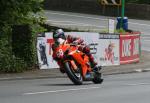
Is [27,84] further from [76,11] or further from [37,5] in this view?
[76,11]

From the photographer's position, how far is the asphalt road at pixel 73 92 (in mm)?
13703

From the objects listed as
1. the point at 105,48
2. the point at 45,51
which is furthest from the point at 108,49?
the point at 45,51

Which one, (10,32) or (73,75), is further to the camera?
(10,32)

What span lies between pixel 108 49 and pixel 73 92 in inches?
409

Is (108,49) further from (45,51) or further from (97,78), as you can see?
(97,78)

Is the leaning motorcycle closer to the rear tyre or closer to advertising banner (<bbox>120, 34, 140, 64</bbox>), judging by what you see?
the rear tyre

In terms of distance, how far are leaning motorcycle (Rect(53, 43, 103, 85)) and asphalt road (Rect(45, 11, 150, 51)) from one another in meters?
21.0

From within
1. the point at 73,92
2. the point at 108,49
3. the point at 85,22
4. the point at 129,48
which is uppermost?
the point at 73,92

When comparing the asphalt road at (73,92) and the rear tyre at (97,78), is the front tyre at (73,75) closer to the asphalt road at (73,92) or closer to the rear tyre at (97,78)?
the asphalt road at (73,92)

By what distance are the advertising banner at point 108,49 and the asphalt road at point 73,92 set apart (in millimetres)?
5578

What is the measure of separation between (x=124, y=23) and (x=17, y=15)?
27.9 feet

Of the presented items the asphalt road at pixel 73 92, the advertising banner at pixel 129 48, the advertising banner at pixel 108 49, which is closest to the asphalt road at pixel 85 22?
the advertising banner at pixel 129 48

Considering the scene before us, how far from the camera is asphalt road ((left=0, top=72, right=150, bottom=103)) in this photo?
13703 millimetres

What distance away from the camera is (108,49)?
25.6 meters
